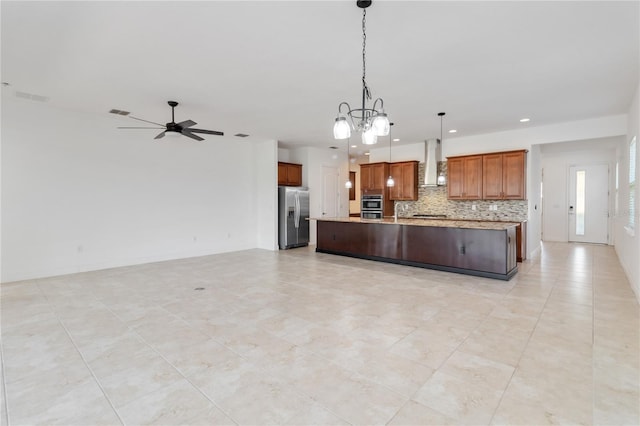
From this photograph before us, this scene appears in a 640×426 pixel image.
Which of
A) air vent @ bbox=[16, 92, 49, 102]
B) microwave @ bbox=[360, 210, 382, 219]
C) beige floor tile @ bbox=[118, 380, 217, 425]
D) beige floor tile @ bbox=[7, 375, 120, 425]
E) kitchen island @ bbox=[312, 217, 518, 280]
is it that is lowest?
beige floor tile @ bbox=[7, 375, 120, 425]

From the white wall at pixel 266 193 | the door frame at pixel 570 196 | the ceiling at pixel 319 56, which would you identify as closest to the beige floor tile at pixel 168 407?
the ceiling at pixel 319 56

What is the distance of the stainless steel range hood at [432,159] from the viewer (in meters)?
7.69

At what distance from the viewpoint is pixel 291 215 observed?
834cm

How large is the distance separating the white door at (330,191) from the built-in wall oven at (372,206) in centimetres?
113

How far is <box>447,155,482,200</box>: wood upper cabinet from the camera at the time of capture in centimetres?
698

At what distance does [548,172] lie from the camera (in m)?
9.09

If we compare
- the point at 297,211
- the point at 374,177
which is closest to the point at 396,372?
the point at 297,211

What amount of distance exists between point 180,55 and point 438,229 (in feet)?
14.9

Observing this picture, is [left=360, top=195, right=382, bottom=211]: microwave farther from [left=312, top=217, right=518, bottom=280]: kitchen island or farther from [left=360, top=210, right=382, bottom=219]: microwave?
[left=312, top=217, right=518, bottom=280]: kitchen island

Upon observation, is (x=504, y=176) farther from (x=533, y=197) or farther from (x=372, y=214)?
(x=372, y=214)

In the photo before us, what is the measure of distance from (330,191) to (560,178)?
6543mm

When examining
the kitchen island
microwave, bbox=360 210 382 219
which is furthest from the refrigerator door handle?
microwave, bbox=360 210 382 219

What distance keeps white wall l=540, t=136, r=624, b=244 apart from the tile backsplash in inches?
106

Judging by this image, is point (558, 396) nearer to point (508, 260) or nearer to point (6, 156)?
point (508, 260)
